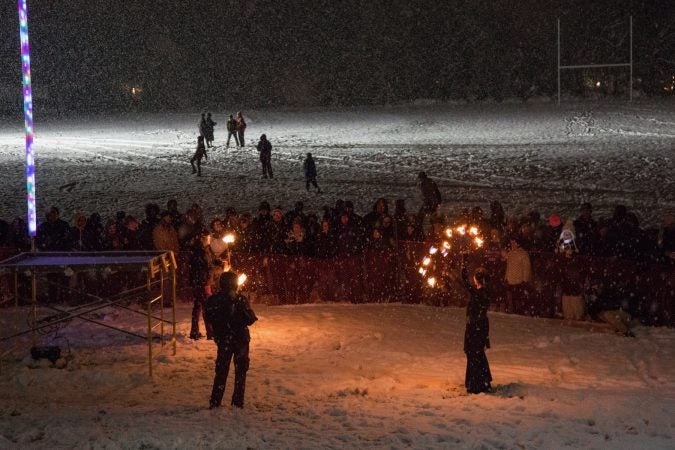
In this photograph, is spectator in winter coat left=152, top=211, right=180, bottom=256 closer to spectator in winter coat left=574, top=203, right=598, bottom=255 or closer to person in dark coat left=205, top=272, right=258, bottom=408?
person in dark coat left=205, top=272, right=258, bottom=408

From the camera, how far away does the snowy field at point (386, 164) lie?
21.2 meters

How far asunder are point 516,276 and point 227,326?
5.49m

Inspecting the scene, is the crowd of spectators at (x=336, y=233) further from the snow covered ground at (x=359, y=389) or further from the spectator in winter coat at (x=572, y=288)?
the snow covered ground at (x=359, y=389)

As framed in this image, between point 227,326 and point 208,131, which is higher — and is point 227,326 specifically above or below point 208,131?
below

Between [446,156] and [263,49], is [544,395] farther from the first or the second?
[263,49]

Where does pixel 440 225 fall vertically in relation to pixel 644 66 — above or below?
below

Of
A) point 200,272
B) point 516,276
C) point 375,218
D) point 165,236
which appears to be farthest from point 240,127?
point 200,272

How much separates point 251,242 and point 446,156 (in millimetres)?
13836

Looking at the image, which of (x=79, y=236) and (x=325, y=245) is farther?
(x=79, y=236)

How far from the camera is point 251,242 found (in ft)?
48.2

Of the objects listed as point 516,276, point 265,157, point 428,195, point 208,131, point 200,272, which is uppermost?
point 208,131

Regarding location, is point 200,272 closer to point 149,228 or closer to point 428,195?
point 149,228

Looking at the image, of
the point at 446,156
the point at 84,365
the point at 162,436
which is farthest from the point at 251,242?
the point at 446,156

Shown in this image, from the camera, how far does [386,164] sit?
26.4m
